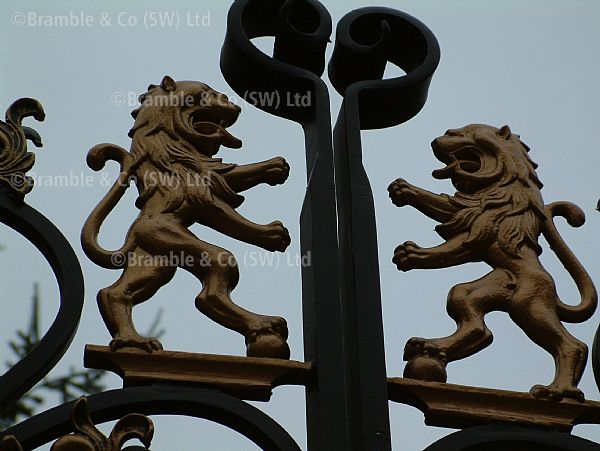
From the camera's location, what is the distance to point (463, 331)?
307 cm

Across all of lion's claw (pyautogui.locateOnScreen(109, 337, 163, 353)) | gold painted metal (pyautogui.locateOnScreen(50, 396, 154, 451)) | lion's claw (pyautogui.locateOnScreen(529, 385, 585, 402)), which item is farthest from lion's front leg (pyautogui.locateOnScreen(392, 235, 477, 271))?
gold painted metal (pyautogui.locateOnScreen(50, 396, 154, 451))

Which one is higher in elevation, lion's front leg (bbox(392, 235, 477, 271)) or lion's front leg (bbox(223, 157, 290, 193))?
lion's front leg (bbox(223, 157, 290, 193))

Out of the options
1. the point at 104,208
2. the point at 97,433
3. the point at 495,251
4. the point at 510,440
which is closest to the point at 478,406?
the point at 510,440

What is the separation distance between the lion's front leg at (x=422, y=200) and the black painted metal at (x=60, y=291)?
2.35 feet

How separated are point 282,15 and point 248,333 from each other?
31.3 inches

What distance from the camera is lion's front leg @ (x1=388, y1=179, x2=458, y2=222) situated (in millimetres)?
3238

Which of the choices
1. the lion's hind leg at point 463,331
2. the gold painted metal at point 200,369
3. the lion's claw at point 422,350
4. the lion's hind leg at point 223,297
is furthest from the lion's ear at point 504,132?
the gold painted metal at point 200,369

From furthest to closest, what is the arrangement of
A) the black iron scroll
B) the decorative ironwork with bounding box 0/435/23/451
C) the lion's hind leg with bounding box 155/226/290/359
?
the lion's hind leg with bounding box 155/226/290/359 < the black iron scroll < the decorative ironwork with bounding box 0/435/23/451

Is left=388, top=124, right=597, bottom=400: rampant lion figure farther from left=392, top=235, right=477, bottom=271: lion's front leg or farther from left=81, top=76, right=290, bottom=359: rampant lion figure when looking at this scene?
left=81, top=76, right=290, bottom=359: rampant lion figure

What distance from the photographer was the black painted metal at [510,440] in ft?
9.31

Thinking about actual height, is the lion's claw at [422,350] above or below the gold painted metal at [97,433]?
above

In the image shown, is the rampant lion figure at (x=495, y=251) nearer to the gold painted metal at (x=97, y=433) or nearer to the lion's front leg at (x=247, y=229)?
the lion's front leg at (x=247, y=229)

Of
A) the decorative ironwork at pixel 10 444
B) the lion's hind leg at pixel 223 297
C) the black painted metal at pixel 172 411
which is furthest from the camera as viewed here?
the lion's hind leg at pixel 223 297

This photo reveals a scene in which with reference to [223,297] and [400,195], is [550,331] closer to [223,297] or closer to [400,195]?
[400,195]
